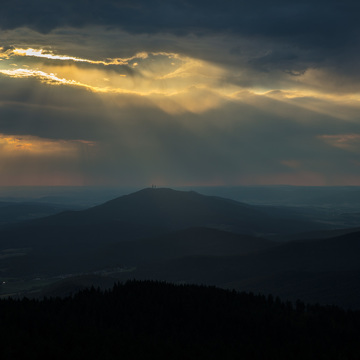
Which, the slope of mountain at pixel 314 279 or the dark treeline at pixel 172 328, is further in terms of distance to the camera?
the slope of mountain at pixel 314 279

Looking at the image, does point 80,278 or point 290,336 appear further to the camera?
point 80,278

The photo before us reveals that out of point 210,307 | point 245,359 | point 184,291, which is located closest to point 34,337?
point 245,359

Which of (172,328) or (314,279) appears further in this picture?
(314,279)

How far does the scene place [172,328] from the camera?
8356 cm

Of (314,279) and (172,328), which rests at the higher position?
(172,328)

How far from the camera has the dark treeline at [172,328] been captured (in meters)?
66.6

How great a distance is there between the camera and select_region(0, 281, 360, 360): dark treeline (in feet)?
219

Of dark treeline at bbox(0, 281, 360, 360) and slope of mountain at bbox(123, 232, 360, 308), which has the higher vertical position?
dark treeline at bbox(0, 281, 360, 360)

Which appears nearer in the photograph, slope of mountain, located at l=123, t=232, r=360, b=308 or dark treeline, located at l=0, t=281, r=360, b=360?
dark treeline, located at l=0, t=281, r=360, b=360

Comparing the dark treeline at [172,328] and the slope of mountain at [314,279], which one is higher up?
the dark treeline at [172,328]

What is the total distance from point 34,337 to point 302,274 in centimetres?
12373

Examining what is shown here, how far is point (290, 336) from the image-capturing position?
8238 centimetres

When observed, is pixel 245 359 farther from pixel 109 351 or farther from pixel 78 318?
pixel 78 318

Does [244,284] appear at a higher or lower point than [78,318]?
lower
